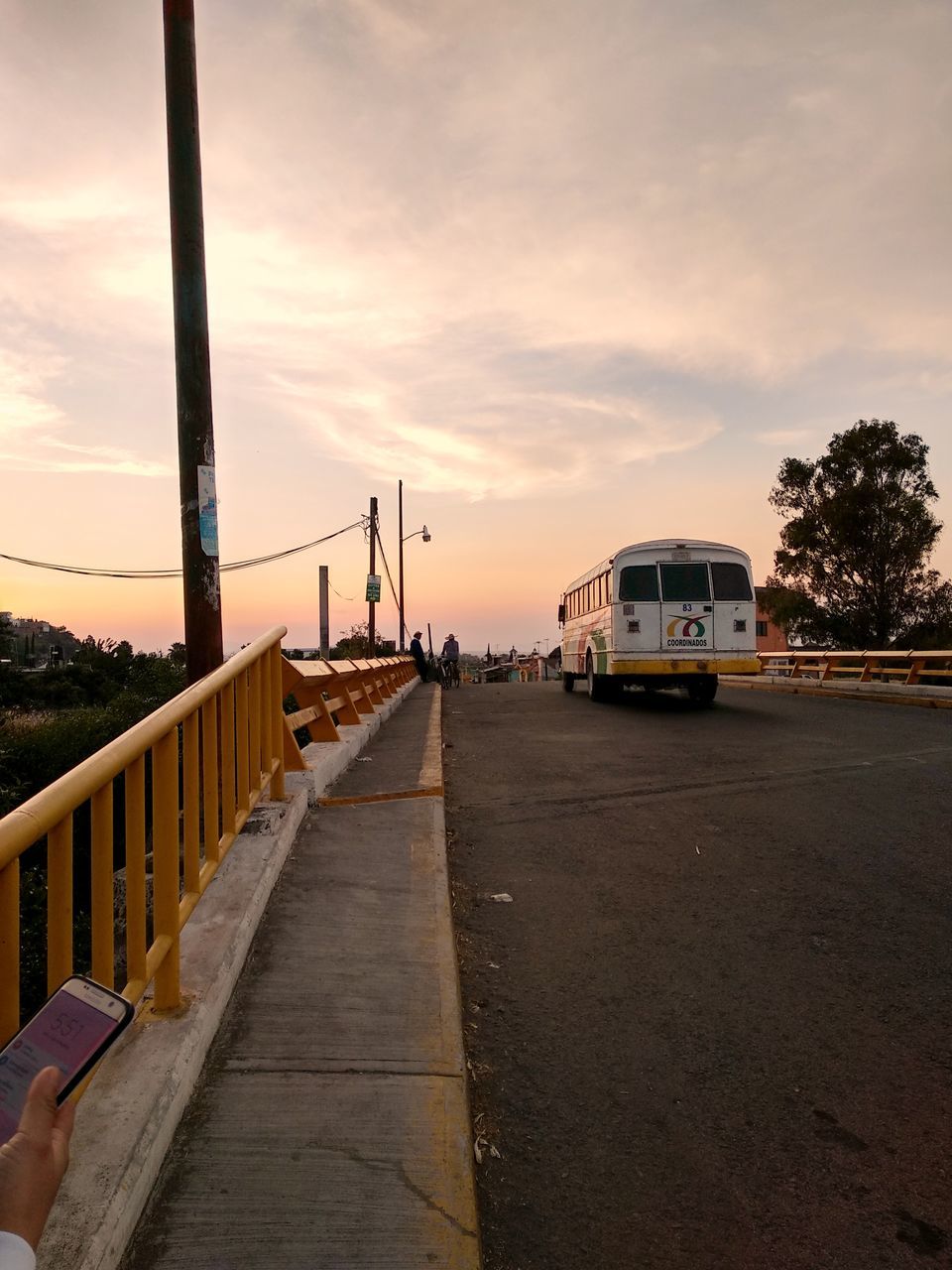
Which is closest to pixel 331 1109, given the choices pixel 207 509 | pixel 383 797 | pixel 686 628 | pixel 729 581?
pixel 383 797

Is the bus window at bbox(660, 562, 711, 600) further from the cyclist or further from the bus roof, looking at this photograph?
the cyclist

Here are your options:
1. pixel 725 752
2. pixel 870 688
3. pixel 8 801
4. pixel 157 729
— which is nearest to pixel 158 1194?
pixel 157 729

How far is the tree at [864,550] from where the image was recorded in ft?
127

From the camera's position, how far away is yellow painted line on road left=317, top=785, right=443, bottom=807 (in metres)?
6.41

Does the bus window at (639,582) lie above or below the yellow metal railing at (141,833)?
above

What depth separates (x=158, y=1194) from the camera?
2.21 meters

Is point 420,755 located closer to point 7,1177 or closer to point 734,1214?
point 734,1214

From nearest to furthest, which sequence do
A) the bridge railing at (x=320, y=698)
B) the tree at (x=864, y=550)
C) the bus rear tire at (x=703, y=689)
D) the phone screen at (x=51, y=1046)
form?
the phone screen at (x=51, y=1046)
the bridge railing at (x=320, y=698)
the bus rear tire at (x=703, y=689)
the tree at (x=864, y=550)

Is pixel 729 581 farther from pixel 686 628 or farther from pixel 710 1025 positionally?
pixel 710 1025

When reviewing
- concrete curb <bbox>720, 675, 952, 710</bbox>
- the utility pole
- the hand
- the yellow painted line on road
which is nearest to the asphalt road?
the yellow painted line on road

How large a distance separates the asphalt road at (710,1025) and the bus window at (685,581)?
28.1ft

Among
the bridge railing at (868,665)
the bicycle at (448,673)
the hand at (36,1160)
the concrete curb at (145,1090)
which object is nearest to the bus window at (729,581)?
the bridge railing at (868,665)

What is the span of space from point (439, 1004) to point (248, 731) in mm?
1941

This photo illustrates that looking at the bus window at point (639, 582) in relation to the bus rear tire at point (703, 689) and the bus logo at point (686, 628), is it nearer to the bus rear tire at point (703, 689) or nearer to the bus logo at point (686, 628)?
the bus logo at point (686, 628)
